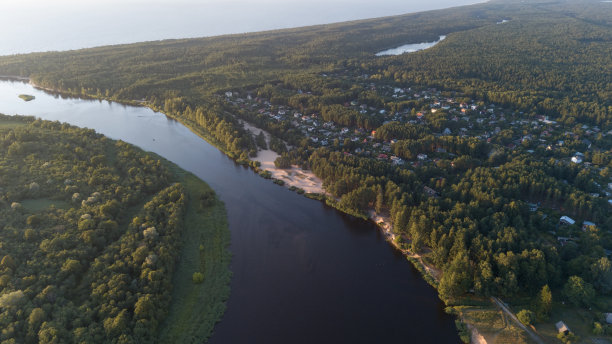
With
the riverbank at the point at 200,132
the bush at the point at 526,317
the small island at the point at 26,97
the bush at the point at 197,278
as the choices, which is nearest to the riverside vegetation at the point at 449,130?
the bush at the point at 526,317

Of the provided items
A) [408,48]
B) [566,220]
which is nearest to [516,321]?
[566,220]

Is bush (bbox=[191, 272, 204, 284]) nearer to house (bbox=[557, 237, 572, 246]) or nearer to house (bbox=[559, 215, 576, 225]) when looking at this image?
house (bbox=[557, 237, 572, 246])

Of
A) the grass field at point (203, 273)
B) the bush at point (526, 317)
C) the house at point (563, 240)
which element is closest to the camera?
the bush at point (526, 317)

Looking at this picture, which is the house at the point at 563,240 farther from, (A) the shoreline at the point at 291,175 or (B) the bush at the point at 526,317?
(A) the shoreline at the point at 291,175

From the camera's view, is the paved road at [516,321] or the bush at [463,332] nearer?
the paved road at [516,321]

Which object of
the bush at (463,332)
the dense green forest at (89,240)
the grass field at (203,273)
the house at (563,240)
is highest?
the dense green forest at (89,240)

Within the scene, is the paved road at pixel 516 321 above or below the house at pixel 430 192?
below

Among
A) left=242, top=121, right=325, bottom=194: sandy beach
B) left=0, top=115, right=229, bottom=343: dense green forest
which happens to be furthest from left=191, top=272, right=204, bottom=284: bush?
left=242, top=121, right=325, bottom=194: sandy beach

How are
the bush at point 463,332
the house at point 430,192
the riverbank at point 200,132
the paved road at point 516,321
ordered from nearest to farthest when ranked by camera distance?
the paved road at point 516,321 < the bush at point 463,332 < the house at point 430,192 < the riverbank at point 200,132
